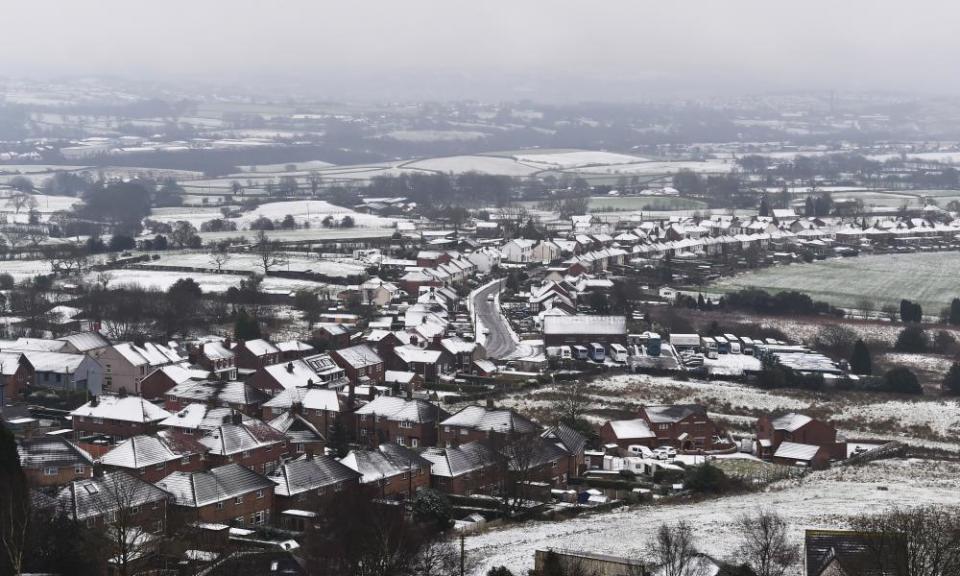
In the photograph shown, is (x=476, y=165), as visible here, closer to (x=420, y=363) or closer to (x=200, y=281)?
(x=200, y=281)

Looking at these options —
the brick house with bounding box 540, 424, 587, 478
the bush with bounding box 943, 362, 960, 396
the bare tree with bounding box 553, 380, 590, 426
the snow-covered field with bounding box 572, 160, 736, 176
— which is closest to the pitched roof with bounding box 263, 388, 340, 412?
the bare tree with bounding box 553, 380, 590, 426

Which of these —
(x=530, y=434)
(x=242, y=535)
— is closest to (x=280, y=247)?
(x=530, y=434)

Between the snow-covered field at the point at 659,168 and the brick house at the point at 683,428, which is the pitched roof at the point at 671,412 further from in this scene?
the snow-covered field at the point at 659,168

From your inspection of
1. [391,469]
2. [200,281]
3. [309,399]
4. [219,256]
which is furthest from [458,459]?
[219,256]

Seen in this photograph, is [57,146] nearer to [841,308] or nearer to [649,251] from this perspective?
[649,251]

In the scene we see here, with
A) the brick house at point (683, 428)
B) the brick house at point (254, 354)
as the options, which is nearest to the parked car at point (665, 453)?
the brick house at point (683, 428)

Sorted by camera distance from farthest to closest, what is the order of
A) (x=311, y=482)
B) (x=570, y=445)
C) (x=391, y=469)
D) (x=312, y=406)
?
(x=312, y=406)
(x=570, y=445)
(x=391, y=469)
(x=311, y=482)
